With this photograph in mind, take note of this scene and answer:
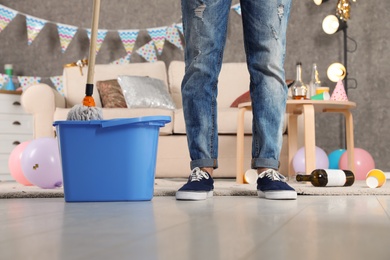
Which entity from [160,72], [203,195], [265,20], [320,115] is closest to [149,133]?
[203,195]

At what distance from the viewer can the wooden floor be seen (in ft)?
2.28

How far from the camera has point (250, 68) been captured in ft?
5.80

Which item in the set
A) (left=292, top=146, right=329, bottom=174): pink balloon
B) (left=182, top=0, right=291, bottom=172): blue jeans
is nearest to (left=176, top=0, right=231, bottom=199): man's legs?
(left=182, top=0, right=291, bottom=172): blue jeans

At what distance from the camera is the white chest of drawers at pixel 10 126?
4.48 metres

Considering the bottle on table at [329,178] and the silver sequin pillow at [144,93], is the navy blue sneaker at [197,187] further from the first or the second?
the silver sequin pillow at [144,93]

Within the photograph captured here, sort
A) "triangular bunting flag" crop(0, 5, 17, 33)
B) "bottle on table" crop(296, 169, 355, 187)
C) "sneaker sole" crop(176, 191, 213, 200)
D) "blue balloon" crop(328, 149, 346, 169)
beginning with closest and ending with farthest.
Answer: "sneaker sole" crop(176, 191, 213, 200)
"bottle on table" crop(296, 169, 355, 187)
"blue balloon" crop(328, 149, 346, 169)
"triangular bunting flag" crop(0, 5, 17, 33)

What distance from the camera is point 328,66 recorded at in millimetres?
4688

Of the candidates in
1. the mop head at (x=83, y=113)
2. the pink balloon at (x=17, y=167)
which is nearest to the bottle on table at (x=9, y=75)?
the pink balloon at (x=17, y=167)

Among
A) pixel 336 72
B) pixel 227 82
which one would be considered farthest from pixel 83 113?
pixel 336 72

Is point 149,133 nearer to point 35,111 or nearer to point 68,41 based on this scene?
point 35,111

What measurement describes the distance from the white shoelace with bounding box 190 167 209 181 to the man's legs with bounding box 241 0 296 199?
158 mm

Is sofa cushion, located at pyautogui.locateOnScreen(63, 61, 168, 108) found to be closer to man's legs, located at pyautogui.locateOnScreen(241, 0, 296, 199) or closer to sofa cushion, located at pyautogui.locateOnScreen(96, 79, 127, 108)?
sofa cushion, located at pyautogui.locateOnScreen(96, 79, 127, 108)

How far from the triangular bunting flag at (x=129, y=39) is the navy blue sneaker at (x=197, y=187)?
3.41 meters

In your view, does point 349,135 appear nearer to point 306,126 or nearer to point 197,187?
point 306,126
